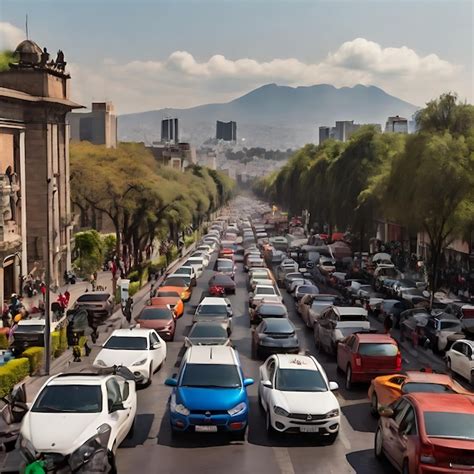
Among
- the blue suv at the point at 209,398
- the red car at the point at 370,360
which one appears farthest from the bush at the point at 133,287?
the blue suv at the point at 209,398

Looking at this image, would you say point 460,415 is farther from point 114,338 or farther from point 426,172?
point 426,172

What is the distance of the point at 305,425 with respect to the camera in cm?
1508

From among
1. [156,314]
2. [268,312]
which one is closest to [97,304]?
[156,314]

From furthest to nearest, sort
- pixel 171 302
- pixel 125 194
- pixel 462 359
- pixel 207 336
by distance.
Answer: pixel 125 194 < pixel 171 302 < pixel 207 336 < pixel 462 359

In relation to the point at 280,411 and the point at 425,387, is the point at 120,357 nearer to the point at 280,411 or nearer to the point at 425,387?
the point at 280,411

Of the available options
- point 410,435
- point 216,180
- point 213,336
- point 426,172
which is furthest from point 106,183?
point 216,180

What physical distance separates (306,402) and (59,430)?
4.78m

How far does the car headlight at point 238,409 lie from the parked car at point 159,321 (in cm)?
1290

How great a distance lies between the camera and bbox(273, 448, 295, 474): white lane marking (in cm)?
1373

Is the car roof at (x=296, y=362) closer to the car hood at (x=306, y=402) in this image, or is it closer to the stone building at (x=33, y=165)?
the car hood at (x=306, y=402)

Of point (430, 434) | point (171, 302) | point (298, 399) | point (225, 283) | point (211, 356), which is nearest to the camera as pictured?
point (430, 434)

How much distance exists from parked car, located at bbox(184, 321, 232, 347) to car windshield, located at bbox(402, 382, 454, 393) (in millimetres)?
7973

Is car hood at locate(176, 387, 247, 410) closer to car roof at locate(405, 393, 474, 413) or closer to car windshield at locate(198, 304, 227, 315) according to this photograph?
car roof at locate(405, 393, 474, 413)

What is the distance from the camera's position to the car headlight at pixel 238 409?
15117 mm
